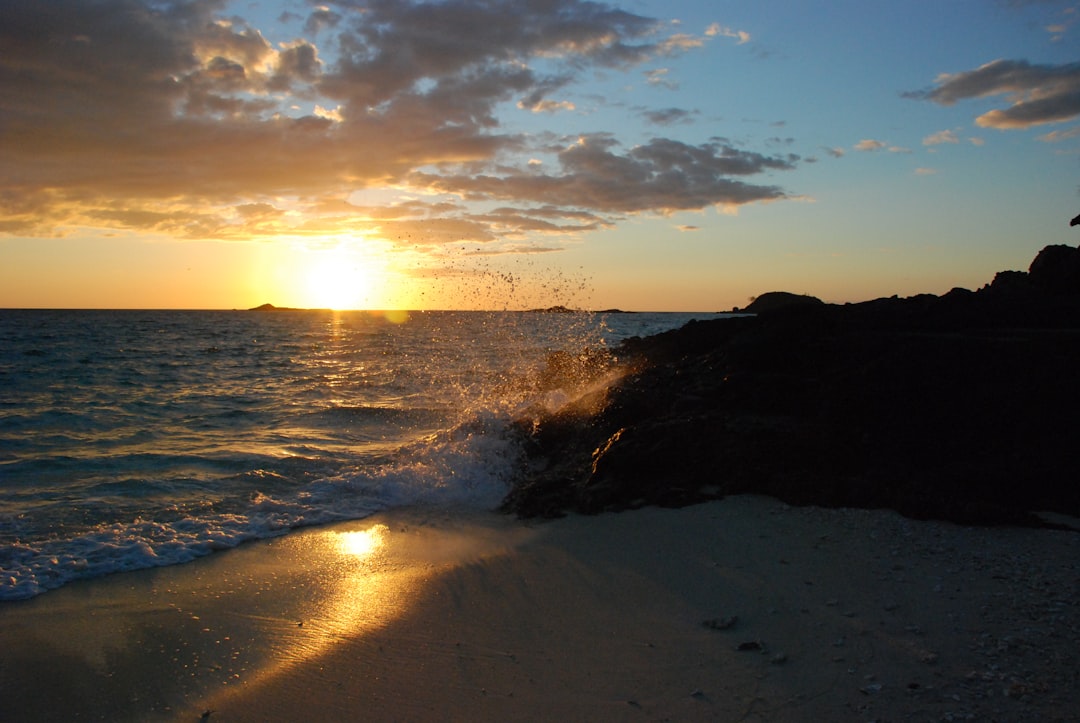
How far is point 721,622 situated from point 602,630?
2.72 ft

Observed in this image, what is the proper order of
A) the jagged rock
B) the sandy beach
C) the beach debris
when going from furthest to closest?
the jagged rock, the beach debris, the sandy beach

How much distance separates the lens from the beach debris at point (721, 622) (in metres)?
4.76

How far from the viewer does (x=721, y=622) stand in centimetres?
480

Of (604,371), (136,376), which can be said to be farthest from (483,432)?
(136,376)

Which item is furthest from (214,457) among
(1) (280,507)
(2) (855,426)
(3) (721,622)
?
(2) (855,426)

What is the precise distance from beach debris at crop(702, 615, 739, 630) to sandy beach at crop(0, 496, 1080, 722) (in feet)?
0.05

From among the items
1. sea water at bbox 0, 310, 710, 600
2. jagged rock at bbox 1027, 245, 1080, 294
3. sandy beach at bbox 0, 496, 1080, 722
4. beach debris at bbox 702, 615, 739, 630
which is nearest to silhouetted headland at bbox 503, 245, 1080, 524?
sandy beach at bbox 0, 496, 1080, 722

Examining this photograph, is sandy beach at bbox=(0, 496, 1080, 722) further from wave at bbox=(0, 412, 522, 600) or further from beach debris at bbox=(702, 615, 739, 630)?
wave at bbox=(0, 412, 522, 600)

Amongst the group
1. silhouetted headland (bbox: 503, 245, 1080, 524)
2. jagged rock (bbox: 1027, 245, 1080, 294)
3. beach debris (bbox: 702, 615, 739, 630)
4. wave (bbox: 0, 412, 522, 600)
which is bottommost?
wave (bbox: 0, 412, 522, 600)

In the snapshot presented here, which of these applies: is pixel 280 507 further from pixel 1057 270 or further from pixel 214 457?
pixel 1057 270

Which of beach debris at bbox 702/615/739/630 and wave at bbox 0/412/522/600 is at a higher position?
beach debris at bbox 702/615/739/630

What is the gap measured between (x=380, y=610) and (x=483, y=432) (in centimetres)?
615

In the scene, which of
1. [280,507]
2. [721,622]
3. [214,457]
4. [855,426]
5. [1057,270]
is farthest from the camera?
[1057,270]

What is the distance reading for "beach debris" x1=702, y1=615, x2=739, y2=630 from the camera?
187 inches
